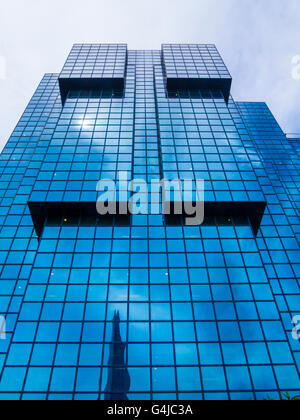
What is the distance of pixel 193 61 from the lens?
6012cm

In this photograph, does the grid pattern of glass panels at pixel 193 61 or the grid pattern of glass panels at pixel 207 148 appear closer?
the grid pattern of glass panels at pixel 207 148

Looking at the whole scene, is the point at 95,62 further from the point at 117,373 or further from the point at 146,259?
the point at 117,373

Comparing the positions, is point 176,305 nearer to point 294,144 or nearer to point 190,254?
point 190,254

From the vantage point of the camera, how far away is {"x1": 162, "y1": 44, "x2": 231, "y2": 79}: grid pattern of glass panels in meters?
55.7

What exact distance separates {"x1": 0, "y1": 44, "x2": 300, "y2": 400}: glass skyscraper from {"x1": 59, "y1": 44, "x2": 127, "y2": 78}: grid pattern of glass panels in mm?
939

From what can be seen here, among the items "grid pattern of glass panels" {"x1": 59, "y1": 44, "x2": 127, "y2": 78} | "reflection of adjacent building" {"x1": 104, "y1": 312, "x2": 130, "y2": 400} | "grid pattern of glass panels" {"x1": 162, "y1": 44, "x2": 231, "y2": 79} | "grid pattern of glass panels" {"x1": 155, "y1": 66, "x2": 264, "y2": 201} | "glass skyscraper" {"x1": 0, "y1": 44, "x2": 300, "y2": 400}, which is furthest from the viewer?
"grid pattern of glass panels" {"x1": 162, "y1": 44, "x2": 231, "y2": 79}

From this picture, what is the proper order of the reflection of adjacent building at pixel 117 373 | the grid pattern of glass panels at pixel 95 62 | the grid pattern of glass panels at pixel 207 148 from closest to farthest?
the reflection of adjacent building at pixel 117 373, the grid pattern of glass panels at pixel 207 148, the grid pattern of glass panels at pixel 95 62

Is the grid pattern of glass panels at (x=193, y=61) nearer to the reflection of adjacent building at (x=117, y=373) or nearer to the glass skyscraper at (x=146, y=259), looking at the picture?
the glass skyscraper at (x=146, y=259)

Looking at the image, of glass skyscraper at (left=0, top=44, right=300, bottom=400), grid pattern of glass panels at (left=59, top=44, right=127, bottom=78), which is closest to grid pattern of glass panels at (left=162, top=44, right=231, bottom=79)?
glass skyscraper at (left=0, top=44, right=300, bottom=400)

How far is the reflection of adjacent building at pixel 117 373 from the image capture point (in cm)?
2295

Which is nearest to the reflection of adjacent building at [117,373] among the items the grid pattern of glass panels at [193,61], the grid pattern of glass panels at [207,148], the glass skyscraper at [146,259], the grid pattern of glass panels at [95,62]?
the glass skyscraper at [146,259]

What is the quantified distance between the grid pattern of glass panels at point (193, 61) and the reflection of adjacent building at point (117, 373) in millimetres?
45541

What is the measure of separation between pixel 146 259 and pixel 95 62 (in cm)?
4469

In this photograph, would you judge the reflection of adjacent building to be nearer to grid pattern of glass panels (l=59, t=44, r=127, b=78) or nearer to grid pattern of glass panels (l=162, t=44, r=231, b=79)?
grid pattern of glass panels (l=59, t=44, r=127, b=78)
